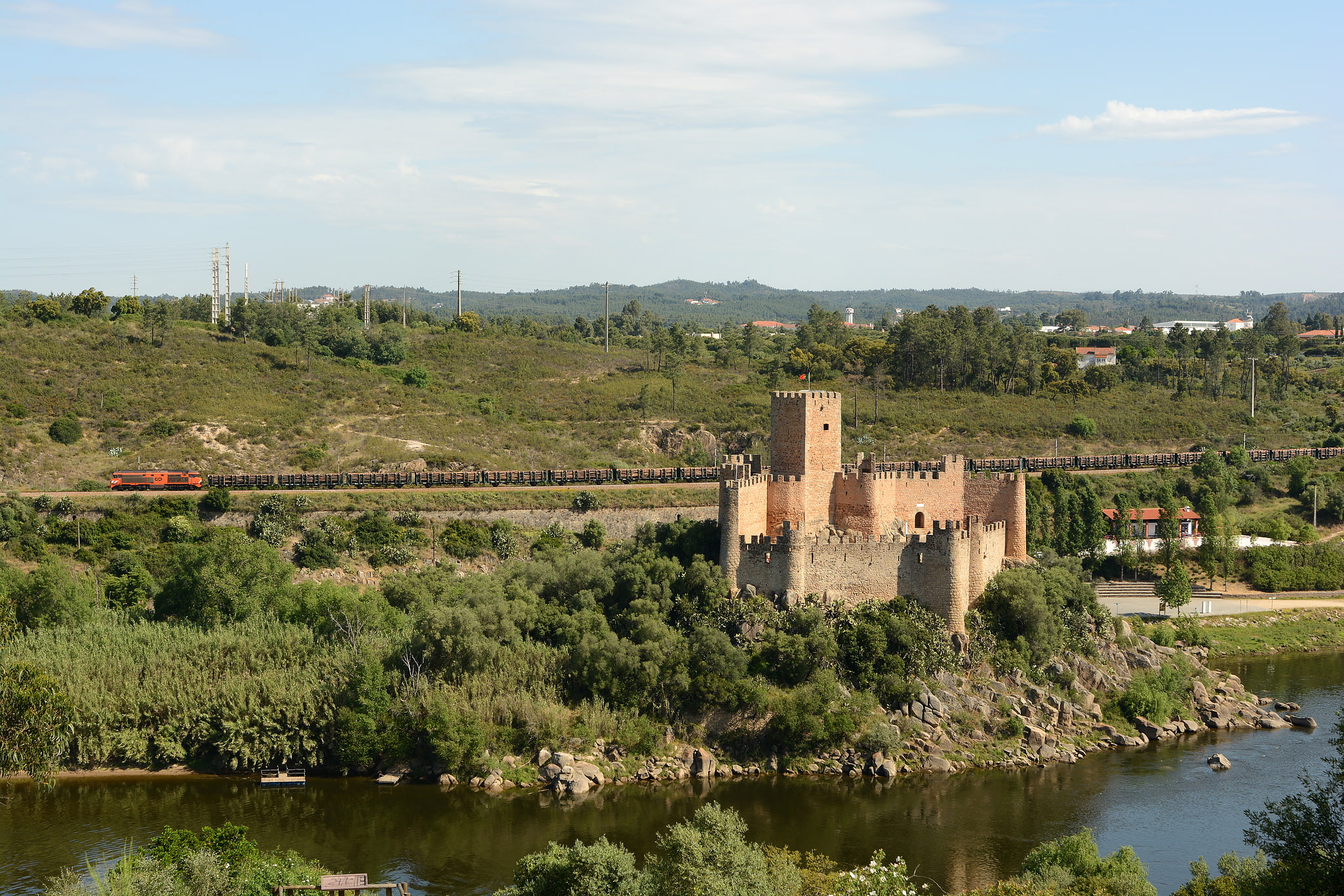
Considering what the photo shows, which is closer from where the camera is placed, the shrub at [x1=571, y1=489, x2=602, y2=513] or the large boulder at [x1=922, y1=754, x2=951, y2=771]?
the large boulder at [x1=922, y1=754, x2=951, y2=771]

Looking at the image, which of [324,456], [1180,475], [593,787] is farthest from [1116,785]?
[324,456]

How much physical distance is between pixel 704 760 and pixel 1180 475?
46.6m

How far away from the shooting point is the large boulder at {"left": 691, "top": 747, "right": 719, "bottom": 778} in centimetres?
3869

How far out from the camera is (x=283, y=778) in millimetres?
37781

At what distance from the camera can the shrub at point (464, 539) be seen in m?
58.9

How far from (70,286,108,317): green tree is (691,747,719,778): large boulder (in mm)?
69928

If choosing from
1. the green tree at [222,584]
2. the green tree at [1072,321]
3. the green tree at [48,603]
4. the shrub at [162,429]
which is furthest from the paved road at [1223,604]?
the green tree at [1072,321]

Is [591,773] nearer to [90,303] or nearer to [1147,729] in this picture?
[1147,729]

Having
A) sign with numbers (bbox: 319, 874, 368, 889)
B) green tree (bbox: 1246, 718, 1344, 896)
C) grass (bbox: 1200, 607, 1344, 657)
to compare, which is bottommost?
grass (bbox: 1200, 607, 1344, 657)

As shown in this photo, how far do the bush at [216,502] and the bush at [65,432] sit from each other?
12989 mm

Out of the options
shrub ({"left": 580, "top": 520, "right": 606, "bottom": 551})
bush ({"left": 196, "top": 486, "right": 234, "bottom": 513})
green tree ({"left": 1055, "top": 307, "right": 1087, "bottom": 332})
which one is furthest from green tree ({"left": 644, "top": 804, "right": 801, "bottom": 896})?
green tree ({"left": 1055, "top": 307, "right": 1087, "bottom": 332})

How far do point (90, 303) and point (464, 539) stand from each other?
48173 mm

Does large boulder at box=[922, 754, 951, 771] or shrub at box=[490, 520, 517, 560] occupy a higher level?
shrub at box=[490, 520, 517, 560]

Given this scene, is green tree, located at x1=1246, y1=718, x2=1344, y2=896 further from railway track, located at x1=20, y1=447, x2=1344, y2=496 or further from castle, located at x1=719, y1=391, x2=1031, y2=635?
railway track, located at x1=20, y1=447, x2=1344, y2=496
